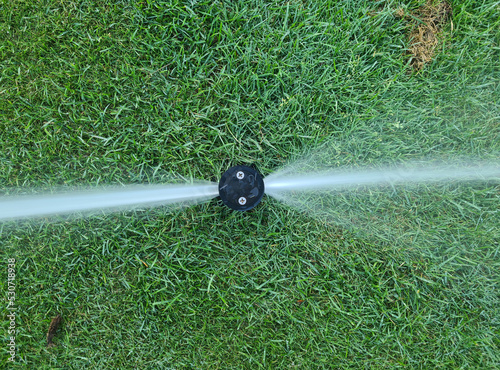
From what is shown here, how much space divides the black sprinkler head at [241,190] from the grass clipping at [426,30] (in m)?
1.28

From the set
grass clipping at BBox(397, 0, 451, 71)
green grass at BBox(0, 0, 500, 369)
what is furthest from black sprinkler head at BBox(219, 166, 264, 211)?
grass clipping at BBox(397, 0, 451, 71)

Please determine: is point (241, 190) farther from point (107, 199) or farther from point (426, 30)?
point (426, 30)

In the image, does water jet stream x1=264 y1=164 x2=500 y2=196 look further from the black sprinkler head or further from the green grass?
the black sprinkler head

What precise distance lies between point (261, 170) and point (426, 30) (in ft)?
4.58

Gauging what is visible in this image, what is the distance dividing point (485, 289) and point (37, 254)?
2.81m

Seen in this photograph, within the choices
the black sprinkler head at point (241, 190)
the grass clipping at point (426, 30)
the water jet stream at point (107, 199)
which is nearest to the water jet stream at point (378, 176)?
the black sprinkler head at point (241, 190)

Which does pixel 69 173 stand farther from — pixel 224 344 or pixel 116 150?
pixel 224 344

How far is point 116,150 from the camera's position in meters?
2.04

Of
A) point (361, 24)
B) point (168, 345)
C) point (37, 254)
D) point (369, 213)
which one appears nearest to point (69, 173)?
point (37, 254)

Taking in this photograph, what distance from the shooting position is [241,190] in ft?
5.91

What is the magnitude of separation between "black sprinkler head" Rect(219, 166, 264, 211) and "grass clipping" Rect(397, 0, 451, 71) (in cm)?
128

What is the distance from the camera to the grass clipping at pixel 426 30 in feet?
6.66

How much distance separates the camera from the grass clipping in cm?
203

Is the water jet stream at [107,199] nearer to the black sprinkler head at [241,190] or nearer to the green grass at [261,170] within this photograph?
the green grass at [261,170]
